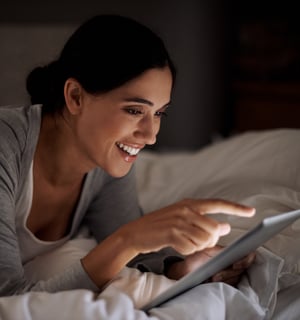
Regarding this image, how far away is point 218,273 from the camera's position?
1.01 m

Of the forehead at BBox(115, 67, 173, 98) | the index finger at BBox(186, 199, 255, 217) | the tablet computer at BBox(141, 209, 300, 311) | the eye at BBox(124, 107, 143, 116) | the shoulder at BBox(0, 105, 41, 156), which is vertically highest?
the forehead at BBox(115, 67, 173, 98)

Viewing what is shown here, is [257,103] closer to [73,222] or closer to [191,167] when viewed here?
[191,167]

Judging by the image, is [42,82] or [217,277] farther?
[42,82]

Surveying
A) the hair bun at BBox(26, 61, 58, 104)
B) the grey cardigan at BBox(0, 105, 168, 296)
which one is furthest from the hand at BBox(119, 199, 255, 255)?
the hair bun at BBox(26, 61, 58, 104)

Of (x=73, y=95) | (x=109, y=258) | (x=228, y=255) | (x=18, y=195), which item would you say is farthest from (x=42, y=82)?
(x=228, y=255)

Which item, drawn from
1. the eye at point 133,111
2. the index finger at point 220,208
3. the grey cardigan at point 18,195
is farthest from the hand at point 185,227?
the eye at point 133,111

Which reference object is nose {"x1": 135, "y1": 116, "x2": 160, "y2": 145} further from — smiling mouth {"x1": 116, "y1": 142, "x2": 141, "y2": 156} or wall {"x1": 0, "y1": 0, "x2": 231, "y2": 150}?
wall {"x1": 0, "y1": 0, "x2": 231, "y2": 150}

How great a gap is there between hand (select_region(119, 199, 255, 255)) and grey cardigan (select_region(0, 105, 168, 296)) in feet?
0.44

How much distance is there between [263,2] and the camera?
2.68 m

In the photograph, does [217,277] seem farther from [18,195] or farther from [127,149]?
[18,195]

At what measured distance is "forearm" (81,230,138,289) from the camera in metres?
0.88

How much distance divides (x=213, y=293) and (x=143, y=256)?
28 centimetres

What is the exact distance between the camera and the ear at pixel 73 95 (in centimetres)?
107

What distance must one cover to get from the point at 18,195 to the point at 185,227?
1.42ft
